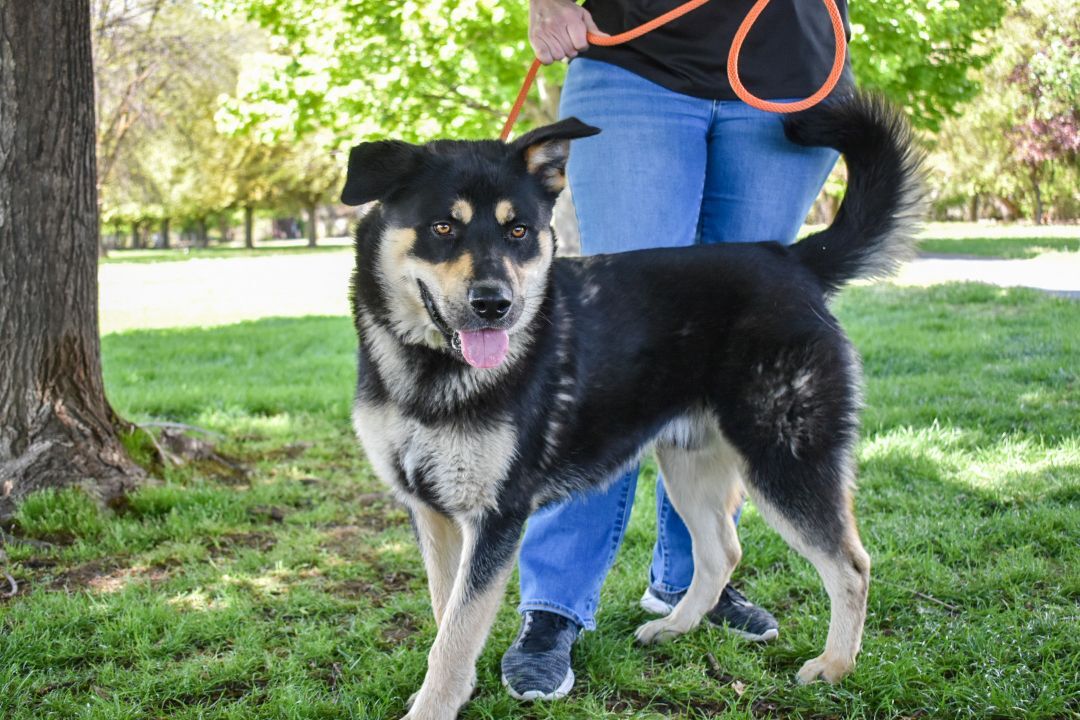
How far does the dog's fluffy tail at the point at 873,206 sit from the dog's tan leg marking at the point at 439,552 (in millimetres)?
1571

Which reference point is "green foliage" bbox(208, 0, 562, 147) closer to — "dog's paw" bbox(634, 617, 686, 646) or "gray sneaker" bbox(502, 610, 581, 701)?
"dog's paw" bbox(634, 617, 686, 646)

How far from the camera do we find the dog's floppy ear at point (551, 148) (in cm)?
298

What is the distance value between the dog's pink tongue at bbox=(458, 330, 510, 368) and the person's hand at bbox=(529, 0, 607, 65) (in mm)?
1119

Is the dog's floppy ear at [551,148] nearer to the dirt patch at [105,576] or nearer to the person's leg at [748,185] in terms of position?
the person's leg at [748,185]

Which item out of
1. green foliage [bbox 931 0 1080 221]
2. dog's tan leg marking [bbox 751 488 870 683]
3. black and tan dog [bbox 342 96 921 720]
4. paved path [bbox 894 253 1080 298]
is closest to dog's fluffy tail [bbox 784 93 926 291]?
black and tan dog [bbox 342 96 921 720]

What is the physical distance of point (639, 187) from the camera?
3.35 m

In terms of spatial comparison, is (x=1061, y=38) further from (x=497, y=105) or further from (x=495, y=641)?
(x=495, y=641)

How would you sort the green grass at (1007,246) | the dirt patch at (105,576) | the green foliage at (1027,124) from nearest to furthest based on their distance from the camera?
the dirt patch at (105,576) → the green grass at (1007,246) → the green foliage at (1027,124)

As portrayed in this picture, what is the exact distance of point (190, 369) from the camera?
9.23 meters

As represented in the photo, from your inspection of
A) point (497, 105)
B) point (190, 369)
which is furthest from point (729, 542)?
point (497, 105)

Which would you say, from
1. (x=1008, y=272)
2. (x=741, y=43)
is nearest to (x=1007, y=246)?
(x=1008, y=272)

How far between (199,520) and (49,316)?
4.19 feet

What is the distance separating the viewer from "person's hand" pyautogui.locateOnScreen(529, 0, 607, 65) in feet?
11.0

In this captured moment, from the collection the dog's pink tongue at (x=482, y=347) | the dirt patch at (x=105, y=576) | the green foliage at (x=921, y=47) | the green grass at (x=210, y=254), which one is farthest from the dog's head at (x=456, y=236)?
the green grass at (x=210, y=254)
